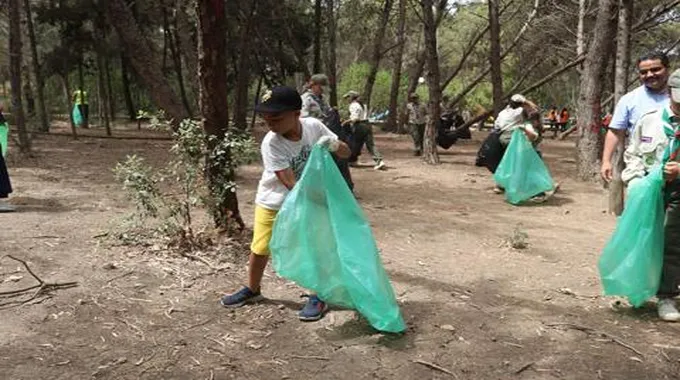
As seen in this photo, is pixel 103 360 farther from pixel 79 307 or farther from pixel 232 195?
pixel 232 195

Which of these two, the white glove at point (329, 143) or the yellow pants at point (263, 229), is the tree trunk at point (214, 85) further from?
the white glove at point (329, 143)

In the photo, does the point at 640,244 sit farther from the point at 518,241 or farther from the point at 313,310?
the point at 518,241

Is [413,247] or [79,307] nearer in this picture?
[79,307]

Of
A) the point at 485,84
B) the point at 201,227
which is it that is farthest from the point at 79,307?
the point at 485,84

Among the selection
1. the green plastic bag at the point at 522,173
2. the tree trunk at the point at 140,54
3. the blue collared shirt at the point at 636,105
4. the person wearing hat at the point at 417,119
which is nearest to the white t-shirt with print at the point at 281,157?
the blue collared shirt at the point at 636,105

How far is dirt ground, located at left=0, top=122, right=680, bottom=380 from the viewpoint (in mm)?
3043

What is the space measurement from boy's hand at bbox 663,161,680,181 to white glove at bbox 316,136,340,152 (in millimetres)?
1794

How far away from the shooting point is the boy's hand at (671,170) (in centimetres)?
338

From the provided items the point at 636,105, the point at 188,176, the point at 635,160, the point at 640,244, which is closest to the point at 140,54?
the point at 188,176

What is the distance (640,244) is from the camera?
137 inches

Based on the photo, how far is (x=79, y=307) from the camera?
3713 millimetres

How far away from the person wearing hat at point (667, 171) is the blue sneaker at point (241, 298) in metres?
2.35

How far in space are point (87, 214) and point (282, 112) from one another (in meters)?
3.65

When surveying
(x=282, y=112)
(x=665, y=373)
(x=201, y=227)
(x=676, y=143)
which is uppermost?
(x=282, y=112)
